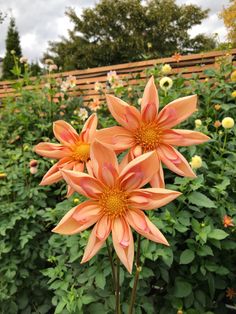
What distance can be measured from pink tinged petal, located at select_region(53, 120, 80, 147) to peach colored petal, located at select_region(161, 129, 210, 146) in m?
0.18

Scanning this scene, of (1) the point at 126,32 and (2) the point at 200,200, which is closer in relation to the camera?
(2) the point at 200,200

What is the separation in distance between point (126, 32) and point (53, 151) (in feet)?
63.1

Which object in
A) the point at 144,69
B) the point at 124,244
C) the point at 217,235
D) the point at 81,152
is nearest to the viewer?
the point at 124,244

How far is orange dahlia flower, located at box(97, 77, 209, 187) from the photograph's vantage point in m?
0.67

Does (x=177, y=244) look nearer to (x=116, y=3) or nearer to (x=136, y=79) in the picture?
(x=136, y=79)

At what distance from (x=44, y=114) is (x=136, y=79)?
74 cm

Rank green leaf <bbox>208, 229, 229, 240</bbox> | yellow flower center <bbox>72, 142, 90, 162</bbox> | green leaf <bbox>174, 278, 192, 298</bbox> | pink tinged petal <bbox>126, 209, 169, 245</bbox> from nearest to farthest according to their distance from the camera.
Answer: pink tinged petal <bbox>126, 209, 169, 245</bbox>, yellow flower center <bbox>72, 142, 90, 162</bbox>, green leaf <bbox>208, 229, 229, 240</bbox>, green leaf <bbox>174, 278, 192, 298</bbox>

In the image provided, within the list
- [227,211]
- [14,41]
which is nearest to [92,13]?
[14,41]

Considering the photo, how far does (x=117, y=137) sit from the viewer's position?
0.67 meters

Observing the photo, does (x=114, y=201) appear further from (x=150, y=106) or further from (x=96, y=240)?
(x=150, y=106)

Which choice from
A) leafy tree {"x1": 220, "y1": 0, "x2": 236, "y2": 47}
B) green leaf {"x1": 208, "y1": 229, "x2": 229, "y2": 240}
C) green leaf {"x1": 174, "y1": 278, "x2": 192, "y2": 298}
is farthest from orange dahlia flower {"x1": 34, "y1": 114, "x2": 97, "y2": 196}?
leafy tree {"x1": 220, "y1": 0, "x2": 236, "y2": 47}

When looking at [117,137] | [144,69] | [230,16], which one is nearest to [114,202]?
[117,137]

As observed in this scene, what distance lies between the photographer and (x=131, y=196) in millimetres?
625

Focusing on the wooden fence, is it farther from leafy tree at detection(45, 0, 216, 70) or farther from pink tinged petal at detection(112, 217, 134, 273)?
leafy tree at detection(45, 0, 216, 70)
